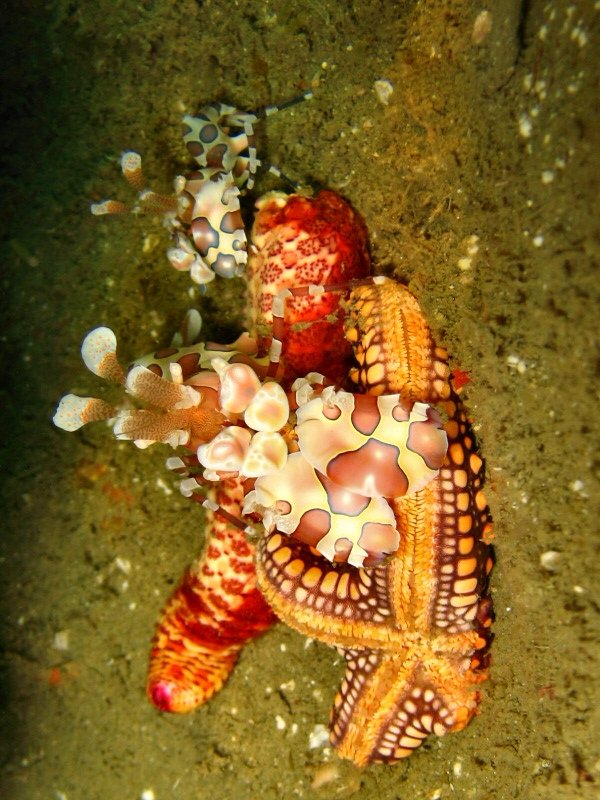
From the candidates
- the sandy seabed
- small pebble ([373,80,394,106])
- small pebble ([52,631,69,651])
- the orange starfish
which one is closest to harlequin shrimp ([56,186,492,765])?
the orange starfish

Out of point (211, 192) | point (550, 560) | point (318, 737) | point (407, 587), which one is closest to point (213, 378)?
point (211, 192)

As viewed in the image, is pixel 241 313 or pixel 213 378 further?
pixel 241 313

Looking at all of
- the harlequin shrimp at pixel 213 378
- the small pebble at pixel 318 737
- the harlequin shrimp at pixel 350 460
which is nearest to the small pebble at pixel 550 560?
the harlequin shrimp at pixel 350 460

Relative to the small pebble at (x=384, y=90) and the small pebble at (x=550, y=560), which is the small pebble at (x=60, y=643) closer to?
the small pebble at (x=550, y=560)

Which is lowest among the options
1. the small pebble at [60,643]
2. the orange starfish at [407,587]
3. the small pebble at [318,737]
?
the small pebble at [60,643]

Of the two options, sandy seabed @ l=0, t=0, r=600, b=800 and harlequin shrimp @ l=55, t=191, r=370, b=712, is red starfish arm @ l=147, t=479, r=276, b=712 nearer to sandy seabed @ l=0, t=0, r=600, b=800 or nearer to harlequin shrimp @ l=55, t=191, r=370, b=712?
harlequin shrimp @ l=55, t=191, r=370, b=712

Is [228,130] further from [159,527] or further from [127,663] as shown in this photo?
[127,663]

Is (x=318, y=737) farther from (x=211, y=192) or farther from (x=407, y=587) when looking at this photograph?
(x=211, y=192)

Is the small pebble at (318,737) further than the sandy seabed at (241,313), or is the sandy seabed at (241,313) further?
the small pebble at (318,737)
